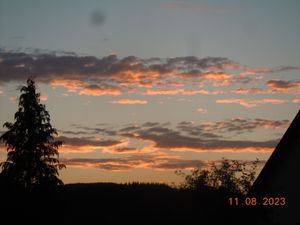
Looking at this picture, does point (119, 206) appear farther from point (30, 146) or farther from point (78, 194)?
point (30, 146)

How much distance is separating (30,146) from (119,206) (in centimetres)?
1288

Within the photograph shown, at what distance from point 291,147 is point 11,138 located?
94.6 ft

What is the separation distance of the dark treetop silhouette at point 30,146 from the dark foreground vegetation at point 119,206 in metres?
3.04

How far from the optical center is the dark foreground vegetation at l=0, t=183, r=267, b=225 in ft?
90.9

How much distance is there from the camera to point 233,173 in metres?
35.8

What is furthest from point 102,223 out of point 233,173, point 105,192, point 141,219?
point 233,173

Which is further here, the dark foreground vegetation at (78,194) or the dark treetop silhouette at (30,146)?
the dark treetop silhouette at (30,146)

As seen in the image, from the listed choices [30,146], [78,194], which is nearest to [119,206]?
[78,194]

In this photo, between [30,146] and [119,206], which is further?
[30,146]

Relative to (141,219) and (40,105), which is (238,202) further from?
(40,105)

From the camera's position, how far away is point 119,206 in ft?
95.6

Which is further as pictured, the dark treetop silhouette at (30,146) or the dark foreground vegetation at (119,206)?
the dark treetop silhouette at (30,146)

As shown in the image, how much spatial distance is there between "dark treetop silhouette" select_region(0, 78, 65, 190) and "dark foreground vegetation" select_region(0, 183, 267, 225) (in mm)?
3041

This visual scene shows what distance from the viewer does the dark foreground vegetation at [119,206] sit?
90.9ft
